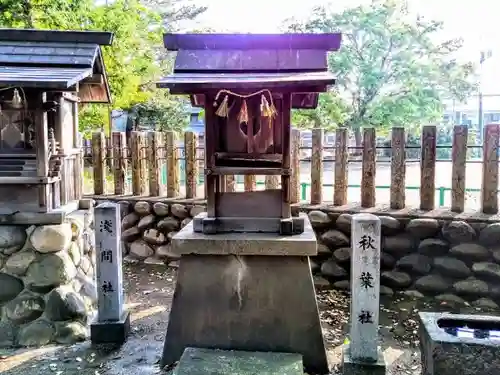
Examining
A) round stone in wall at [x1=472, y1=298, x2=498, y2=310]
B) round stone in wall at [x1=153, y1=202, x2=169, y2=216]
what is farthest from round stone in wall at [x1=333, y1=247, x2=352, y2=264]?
round stone in wall at [x1=153, y1=202, x2=169, y2=216]

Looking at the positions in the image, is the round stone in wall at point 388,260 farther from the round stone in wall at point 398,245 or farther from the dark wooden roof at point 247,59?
the dark wooden roof at point 247,59

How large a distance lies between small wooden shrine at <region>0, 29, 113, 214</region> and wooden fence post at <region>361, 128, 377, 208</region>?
13.8 ft

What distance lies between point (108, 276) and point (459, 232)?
5.03 m

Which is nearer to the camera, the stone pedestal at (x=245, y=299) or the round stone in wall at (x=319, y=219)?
the stone pedestal at (x=245, y=299)

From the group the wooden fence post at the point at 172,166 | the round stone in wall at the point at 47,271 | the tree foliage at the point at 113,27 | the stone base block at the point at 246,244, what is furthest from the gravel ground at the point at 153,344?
the tree foliage at the point at 113,27

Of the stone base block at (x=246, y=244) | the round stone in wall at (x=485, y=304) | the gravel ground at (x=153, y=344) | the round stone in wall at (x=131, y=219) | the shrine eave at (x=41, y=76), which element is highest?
the shrine eave at (x=41, y=76)

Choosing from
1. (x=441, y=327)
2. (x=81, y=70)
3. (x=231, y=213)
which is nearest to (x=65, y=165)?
(x=81, y=70)

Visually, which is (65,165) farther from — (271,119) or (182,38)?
(271,119)

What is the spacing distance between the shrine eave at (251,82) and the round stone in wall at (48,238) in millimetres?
2597

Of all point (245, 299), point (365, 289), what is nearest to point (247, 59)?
point (245, 299)

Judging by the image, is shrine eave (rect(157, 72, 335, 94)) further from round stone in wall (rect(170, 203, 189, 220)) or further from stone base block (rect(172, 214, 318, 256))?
round stone in wall (rect(170, 203, 189, 220))

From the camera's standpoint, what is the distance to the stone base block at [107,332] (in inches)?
207

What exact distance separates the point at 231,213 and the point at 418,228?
344 cm

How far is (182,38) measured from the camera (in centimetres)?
484
